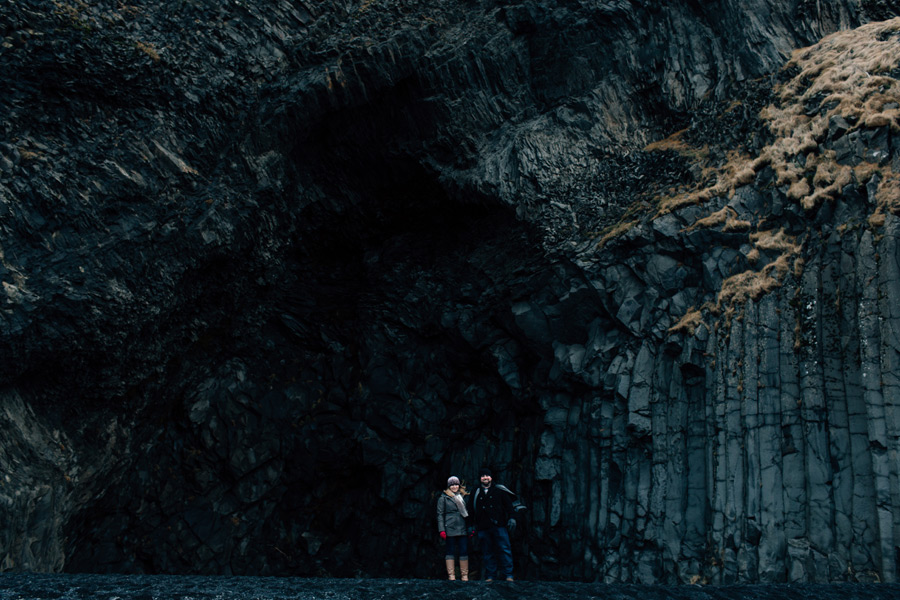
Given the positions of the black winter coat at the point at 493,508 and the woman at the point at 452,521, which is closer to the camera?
the black winter coat at the point at 493,508

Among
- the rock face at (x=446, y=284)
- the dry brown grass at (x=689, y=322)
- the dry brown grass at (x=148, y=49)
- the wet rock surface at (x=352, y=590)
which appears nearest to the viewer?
the wet rock surface at (x=352, y=590)

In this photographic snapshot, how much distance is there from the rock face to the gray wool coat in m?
4.17

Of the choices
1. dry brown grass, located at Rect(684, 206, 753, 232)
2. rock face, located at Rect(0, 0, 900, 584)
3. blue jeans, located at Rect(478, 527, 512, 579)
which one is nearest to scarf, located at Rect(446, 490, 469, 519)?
blue jeans, located at Rect(478, 527, 512, 579)

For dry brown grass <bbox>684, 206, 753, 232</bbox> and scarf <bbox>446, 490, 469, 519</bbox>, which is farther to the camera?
dry brown grass <bbox>684, 206, 753, 232</bbox>

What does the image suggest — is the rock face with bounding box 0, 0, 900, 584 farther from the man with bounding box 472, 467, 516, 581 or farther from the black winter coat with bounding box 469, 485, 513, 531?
the black winter coat with bounding box 469, 485, 513, 531

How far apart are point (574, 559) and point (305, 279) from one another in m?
12.1

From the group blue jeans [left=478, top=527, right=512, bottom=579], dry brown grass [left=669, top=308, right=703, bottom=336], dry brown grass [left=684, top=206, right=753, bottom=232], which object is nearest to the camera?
blue jeans [left=478, top=527, right=512, bottom=579]

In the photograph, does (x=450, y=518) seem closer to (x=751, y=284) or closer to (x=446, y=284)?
(x=751, y=284)

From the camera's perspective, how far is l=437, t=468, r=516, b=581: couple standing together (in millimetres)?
12672

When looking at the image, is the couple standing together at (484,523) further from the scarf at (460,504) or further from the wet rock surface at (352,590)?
the wet rock surface at (352,590)

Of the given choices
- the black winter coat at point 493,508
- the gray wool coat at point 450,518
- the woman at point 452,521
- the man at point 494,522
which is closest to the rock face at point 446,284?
the man at point 494,522

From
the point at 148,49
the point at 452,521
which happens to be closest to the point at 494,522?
the point at 452,521

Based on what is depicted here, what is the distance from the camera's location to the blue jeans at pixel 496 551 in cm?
1259

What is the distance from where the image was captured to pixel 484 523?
42.1 ft
